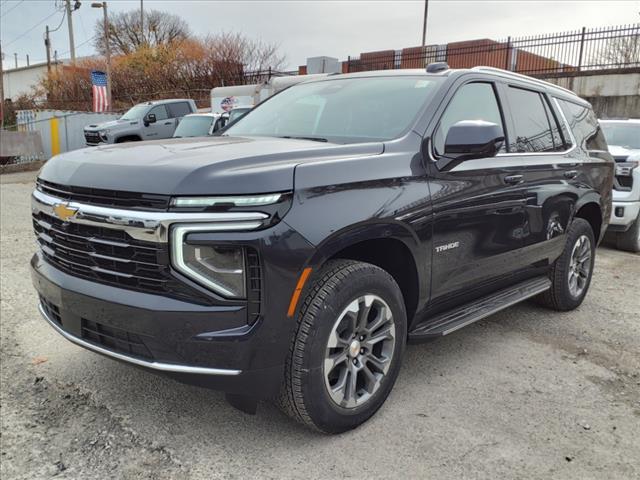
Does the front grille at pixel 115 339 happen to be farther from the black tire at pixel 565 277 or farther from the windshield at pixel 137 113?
the windshield at pixel 137 113

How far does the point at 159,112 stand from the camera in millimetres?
17047

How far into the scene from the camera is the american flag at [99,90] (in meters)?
23.7

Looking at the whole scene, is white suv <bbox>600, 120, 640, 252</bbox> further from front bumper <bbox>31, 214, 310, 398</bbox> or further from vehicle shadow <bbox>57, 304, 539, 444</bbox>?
front bumper <bbox>31, 214, 310, 398</bbox>

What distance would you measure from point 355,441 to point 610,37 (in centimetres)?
1709

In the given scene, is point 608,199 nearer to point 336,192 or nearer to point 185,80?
point 336,192

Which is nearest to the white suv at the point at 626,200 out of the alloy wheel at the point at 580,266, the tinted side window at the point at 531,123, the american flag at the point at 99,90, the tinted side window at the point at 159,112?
the alloy wheel at the point at 580,266

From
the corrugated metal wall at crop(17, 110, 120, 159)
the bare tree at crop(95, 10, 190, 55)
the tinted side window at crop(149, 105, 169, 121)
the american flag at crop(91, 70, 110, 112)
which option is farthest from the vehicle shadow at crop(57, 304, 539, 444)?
the bare tree at crop(95, 10, 190, 55)

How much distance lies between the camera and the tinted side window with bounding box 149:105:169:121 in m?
16.9

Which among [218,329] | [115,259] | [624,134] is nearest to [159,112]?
[624,134]

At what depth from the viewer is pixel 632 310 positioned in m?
4.92

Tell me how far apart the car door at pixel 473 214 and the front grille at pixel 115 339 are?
1.60 meters

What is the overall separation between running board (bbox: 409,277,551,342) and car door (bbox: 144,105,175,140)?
572 inches

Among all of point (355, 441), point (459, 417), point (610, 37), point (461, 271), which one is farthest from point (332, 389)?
point (610, 37)

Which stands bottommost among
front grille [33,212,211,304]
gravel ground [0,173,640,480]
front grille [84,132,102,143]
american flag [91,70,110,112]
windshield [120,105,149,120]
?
gravel ground [0,173,640,480]
